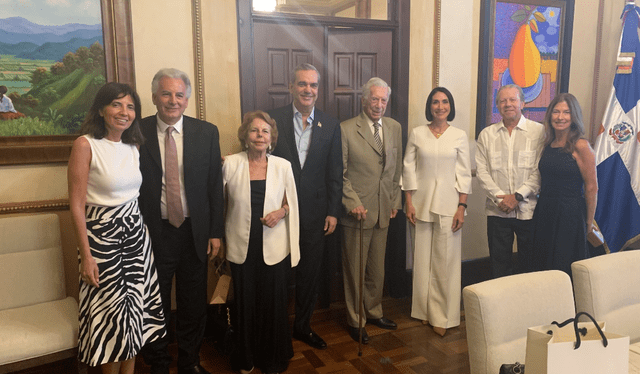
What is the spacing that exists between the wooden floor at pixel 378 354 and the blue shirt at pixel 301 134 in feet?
3.64

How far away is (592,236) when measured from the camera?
312cm

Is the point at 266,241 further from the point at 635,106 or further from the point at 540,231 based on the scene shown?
the point at 635,106

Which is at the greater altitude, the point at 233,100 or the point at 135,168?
the point at 233,100

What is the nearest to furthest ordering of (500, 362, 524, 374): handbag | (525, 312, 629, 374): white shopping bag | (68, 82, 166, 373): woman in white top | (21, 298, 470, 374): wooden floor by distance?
1. (525, 312, 629, 374): white shopping bag
2. (500, 362, 524, 374): handbag
3. (68, 82, 166, 373): woman in white top
4. (21, 298, 470, 374): wooden floor

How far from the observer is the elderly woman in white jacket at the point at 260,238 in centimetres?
248

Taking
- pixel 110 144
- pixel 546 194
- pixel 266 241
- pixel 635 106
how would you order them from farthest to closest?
1. pixel 635 106
2. pixel 546 194
3. pixel 266 241
4. pixel 110 144

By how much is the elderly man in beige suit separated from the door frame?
0.52m

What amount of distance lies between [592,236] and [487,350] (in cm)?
208

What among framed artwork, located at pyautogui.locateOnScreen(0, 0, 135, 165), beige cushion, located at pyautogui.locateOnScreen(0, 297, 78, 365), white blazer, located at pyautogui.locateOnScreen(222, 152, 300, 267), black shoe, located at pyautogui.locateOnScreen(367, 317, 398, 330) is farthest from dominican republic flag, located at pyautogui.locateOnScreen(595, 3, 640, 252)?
beige cushion, located at pyautogui.locateOnScreen(0, 297, 78, 365)

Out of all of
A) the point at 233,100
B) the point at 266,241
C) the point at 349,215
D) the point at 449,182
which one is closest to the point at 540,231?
the point at 449,182

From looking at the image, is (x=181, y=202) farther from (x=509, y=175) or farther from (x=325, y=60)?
(x=509, y=175)

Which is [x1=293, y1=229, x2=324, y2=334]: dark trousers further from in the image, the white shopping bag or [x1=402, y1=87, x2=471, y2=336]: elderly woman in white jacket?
the white shopping bag

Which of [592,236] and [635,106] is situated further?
[635,106]

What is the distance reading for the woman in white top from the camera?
80.3 inches
